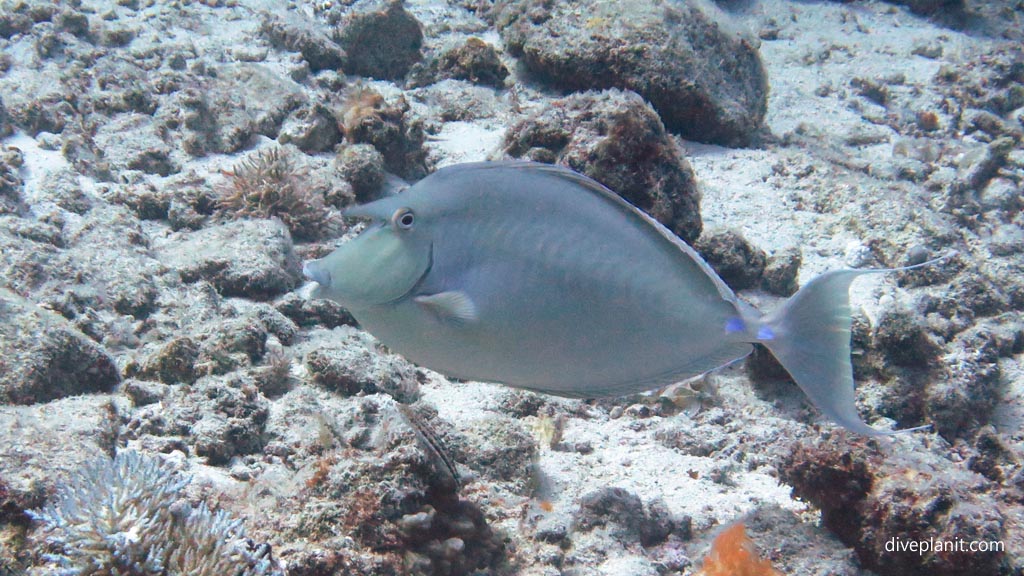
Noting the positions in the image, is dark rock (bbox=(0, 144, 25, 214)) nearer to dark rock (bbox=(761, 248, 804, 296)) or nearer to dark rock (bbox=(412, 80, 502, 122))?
dark rock (bbox=(412, 80, 502, 122))

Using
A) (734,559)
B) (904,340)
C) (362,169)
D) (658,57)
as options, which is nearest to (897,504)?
(734,559)

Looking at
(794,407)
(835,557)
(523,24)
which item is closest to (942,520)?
(835,557)

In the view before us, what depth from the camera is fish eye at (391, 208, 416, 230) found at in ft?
5.54

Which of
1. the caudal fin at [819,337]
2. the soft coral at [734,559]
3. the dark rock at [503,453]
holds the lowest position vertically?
the dark rock at [503,453]

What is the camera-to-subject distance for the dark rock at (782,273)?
5.04 m

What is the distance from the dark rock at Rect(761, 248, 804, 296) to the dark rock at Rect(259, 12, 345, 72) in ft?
21.0

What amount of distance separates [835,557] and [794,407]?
1631 mm

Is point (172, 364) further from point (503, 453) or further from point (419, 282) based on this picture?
point (419, 282)

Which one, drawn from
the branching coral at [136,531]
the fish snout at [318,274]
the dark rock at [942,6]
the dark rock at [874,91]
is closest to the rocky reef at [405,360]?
the branching coral at [136,531]

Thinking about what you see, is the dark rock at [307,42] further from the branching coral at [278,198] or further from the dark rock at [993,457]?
the dark rock at [993,457]

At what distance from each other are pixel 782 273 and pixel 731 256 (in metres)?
0.56

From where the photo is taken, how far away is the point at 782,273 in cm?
504

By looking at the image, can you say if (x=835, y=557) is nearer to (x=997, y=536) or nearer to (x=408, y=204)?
(x=997, y=536)

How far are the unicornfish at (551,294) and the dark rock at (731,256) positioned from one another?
125 inches
